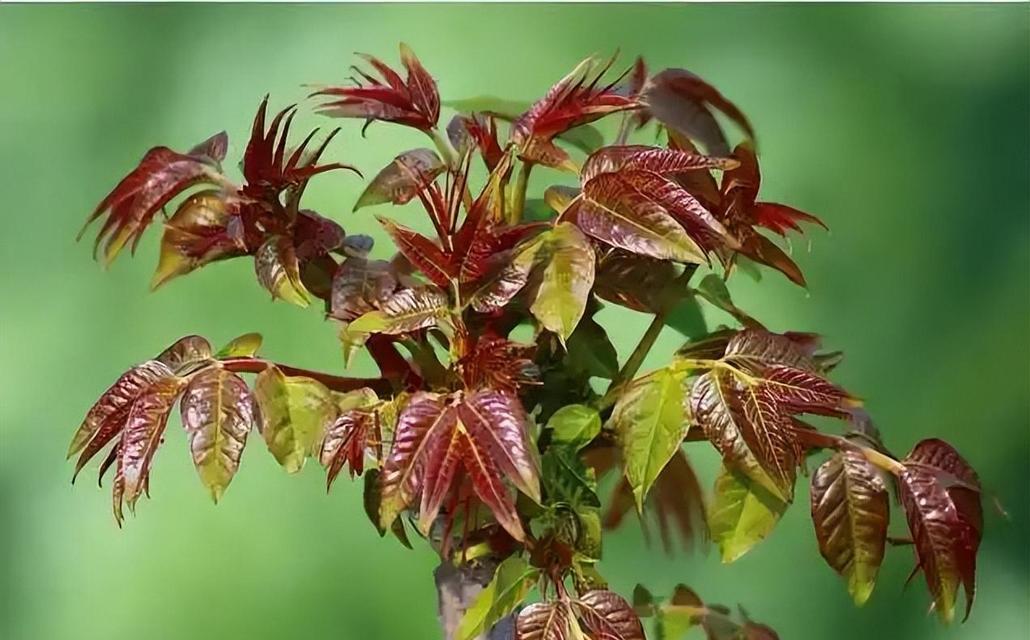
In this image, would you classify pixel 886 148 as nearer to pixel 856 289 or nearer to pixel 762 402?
pixel 856 289

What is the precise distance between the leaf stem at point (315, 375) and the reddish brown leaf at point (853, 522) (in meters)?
0.31

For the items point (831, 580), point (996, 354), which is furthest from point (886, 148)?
point (831, 580)

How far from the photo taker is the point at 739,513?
2.29ft

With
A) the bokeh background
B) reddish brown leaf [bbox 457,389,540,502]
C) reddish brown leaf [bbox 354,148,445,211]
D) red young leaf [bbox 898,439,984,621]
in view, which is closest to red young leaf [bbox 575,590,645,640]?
reddish brown leaf [bbox 457,389,540,502]

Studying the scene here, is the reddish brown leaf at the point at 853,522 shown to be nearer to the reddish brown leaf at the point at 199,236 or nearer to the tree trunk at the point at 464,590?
the tree trunk at the point at 464,590

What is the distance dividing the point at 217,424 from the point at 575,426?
0.76 feet

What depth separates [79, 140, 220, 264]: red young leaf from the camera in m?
0.74

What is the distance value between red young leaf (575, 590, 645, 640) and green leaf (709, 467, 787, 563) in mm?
90

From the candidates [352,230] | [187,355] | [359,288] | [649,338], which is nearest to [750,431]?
[649,338]

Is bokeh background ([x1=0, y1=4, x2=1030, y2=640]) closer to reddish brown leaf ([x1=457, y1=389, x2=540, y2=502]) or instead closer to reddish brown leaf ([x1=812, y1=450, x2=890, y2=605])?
reddish brown leaf ([x1=812, y1=450, x2=890, y2=605])

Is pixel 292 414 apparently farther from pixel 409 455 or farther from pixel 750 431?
pixel 750 431

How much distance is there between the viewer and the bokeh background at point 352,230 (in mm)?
1179

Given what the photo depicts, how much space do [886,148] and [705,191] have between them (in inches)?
22.1

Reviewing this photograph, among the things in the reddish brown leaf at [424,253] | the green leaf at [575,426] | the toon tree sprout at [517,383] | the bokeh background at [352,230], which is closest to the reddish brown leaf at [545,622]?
the toon tree sprout at [517,383]
